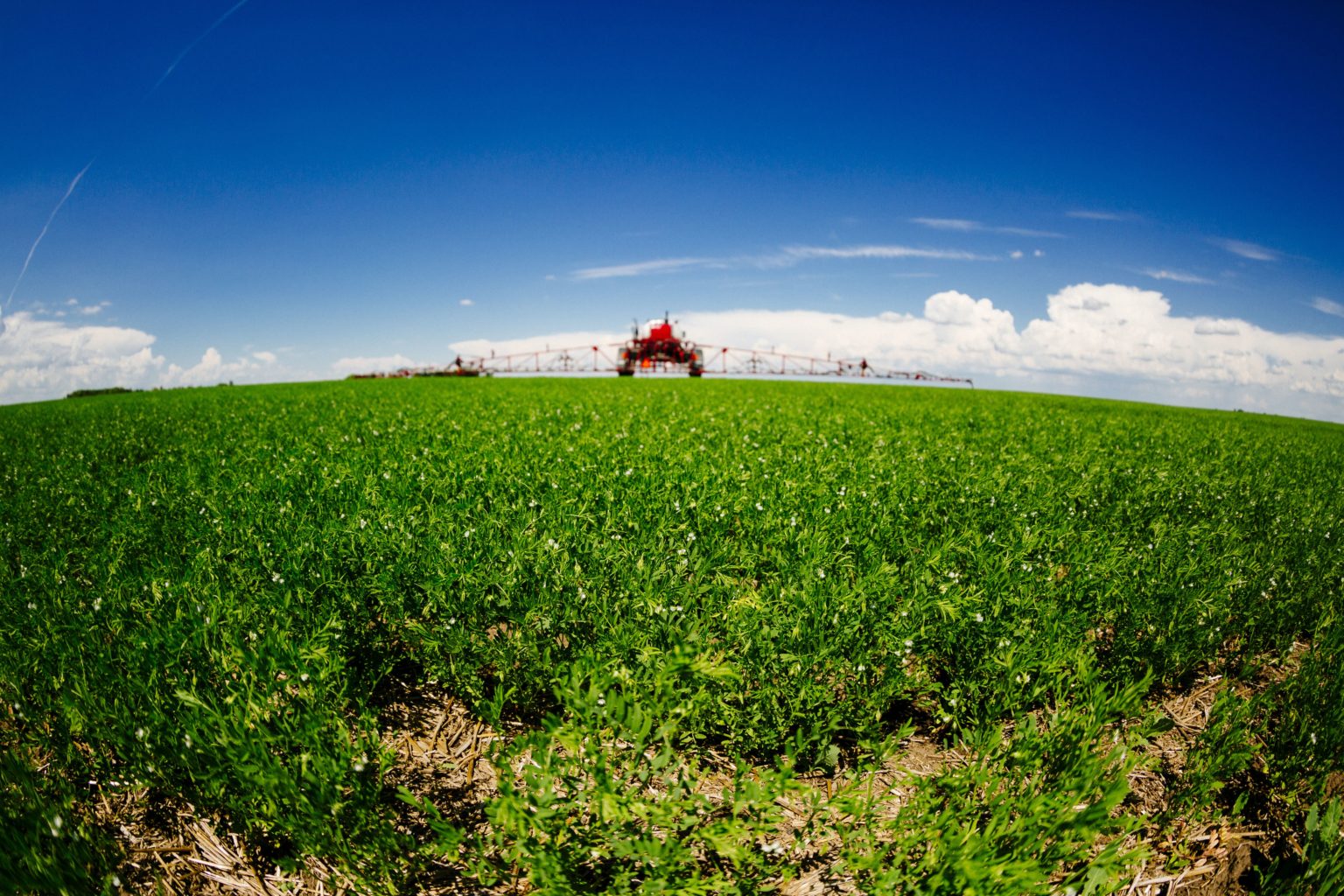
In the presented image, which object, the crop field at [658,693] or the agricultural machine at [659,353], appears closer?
the crop field at [658,693]

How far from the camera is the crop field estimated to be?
99.4 inches

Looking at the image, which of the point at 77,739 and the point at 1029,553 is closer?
the point at 77,739

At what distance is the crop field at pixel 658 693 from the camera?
253 centimetres

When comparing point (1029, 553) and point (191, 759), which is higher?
point (1029, 553)

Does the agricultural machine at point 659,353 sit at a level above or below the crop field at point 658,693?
above

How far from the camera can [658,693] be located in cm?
262

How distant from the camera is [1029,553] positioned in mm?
5609

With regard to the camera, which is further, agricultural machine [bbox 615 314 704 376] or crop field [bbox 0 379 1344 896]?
agricultural machine [bbox 615 314 704 376]

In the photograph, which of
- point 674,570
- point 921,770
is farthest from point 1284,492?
point 674,570

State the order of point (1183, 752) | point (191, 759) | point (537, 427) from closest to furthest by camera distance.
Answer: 1. point (191, 759)
2. point (1183, 752)
3. point (537, 427)

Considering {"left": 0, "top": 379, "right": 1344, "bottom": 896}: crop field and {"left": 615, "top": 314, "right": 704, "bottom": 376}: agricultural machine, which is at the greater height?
{"left": 615, "top": 314, "right": 704, "bottom": 376}: agricultural machine

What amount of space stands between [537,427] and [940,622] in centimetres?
980

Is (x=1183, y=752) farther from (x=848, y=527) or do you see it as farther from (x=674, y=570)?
(x=674, y=570)

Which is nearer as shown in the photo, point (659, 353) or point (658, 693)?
point (658, 693)
